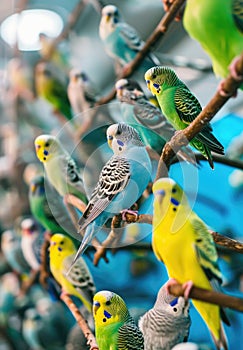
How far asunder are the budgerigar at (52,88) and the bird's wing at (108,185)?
0.38 m

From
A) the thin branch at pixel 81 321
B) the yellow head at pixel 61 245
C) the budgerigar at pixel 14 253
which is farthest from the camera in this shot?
the budgerigar at pixel 14 253

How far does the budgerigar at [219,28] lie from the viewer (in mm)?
810

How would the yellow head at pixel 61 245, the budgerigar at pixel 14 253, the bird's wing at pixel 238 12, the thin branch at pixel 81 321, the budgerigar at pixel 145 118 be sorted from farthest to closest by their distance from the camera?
the budgerigar at pixel 14 253
the yellow head at pixel 61 245
the thin branch at pixel 81 321
the budgerigar at pixel 145 118
the bird's wing at pixel 238 12

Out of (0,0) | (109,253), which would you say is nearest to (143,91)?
(109,253)

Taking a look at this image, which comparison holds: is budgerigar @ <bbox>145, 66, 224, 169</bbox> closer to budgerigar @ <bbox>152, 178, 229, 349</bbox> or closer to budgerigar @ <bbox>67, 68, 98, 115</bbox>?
budgerigar @ <bbox>152, 178, 229, 349</bbox>

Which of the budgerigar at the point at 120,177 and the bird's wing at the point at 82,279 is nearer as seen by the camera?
the budgerigar at the point at 120,177

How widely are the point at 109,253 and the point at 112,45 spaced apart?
0.45 m

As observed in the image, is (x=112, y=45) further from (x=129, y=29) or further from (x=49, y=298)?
(x=49, y=298)

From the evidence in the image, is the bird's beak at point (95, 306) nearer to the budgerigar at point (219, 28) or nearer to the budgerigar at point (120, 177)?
the budgerigar at point (120, 177)

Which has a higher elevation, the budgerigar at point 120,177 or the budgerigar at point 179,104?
the budgerigar at point 179,104

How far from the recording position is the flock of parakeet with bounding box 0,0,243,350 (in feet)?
2.83

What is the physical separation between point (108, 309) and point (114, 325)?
1.3 inches

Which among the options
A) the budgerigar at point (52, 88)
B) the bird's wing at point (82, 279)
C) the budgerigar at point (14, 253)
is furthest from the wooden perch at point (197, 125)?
the budgerigar at point (14, 253)

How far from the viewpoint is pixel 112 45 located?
1.18 metres
